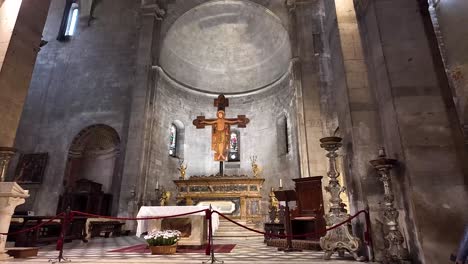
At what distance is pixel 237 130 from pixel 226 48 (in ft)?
17.2

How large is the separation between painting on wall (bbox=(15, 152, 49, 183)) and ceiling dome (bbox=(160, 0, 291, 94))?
775 cm

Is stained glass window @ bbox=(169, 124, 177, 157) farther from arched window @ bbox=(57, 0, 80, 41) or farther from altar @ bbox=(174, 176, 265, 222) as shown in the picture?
arched window @ bbox=(57, 0, 80, 41)

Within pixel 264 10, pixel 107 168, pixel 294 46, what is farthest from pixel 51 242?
pixel 264 10

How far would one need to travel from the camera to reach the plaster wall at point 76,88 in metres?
14.0

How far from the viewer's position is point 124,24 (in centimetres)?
1628

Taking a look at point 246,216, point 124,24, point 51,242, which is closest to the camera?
point 51,242

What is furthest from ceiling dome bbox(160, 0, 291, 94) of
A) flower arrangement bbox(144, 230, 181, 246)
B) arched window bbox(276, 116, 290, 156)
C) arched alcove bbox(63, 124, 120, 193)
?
flower arrangement bbox(144, 230, 181, 246)

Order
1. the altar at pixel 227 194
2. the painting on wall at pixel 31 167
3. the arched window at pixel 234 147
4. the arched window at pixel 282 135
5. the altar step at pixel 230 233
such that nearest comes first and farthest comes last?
the altar step at pixel 230 233
the altar at pixel 227 194
the painting on wall at pixel 31 167
the arched window at pixel 282 135
the arched window at pixel 234 147

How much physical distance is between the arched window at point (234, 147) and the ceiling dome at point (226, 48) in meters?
2.70

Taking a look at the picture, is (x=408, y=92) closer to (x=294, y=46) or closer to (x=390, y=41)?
(x=390, y=41)

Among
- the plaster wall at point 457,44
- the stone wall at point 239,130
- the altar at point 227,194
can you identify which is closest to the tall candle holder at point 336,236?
the plaster wall at point 457,44

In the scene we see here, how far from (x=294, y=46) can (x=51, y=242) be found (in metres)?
12.3

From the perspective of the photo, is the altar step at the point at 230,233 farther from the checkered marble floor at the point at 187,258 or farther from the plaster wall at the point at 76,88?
the plaster wall at the point at 76,88

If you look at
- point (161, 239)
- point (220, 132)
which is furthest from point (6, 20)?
point (220, 132)
